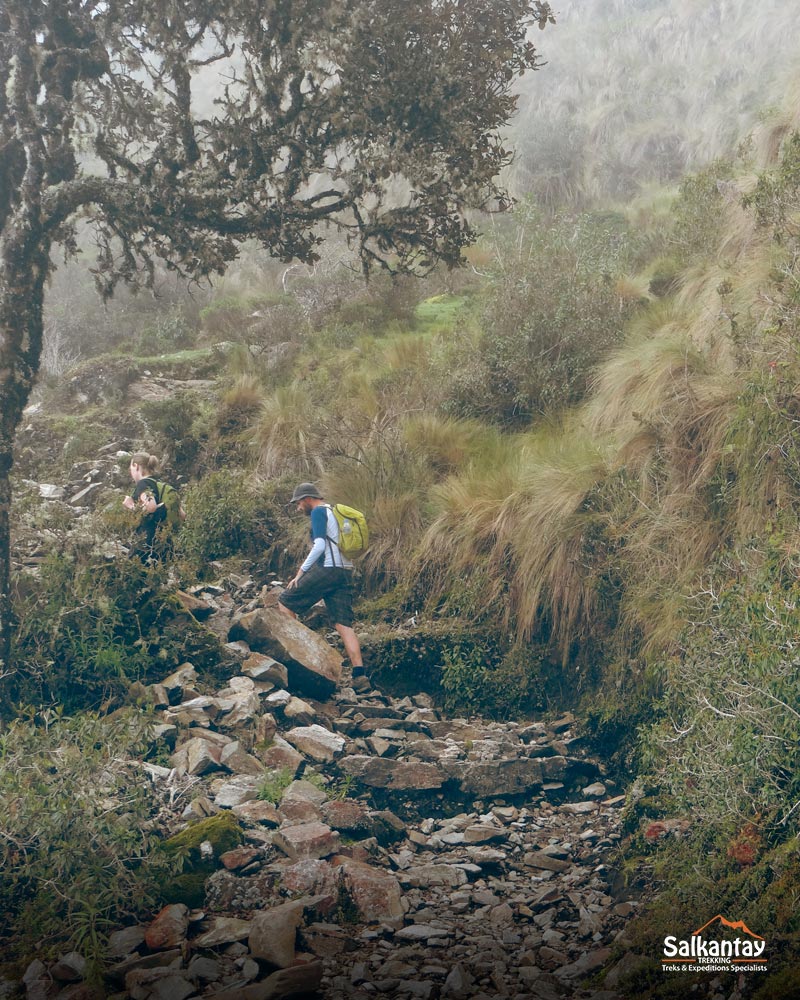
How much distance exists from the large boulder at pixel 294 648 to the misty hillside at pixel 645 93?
39.7ft

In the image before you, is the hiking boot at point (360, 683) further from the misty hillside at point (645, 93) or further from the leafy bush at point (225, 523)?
the misty hillside at point (645, 93)

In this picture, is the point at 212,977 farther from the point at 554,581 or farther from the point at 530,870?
the point at 554,581

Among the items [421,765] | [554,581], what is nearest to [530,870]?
[421,765]

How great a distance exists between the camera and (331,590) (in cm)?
808

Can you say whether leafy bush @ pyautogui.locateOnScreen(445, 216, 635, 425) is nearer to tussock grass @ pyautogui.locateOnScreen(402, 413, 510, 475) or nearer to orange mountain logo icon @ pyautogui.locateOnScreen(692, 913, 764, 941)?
tussock grass @ pyautogui.locateOnScreen(402, 413, 510, 475)

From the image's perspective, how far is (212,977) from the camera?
410 cm

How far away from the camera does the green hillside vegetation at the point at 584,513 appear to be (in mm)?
4672

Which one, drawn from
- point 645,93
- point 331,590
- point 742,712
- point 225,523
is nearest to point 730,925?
point 742,712

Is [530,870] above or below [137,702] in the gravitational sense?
below

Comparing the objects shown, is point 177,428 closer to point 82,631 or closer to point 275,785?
point 82,631

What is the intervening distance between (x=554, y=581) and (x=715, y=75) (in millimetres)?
18893

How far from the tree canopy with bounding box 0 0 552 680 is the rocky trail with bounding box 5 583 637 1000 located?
6.08 ft

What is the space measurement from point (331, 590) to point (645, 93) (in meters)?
18.4

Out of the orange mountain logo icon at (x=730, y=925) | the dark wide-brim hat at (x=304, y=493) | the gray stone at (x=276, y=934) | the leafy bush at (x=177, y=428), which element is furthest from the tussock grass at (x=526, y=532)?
the leafy bush at (x=177, y=428)
